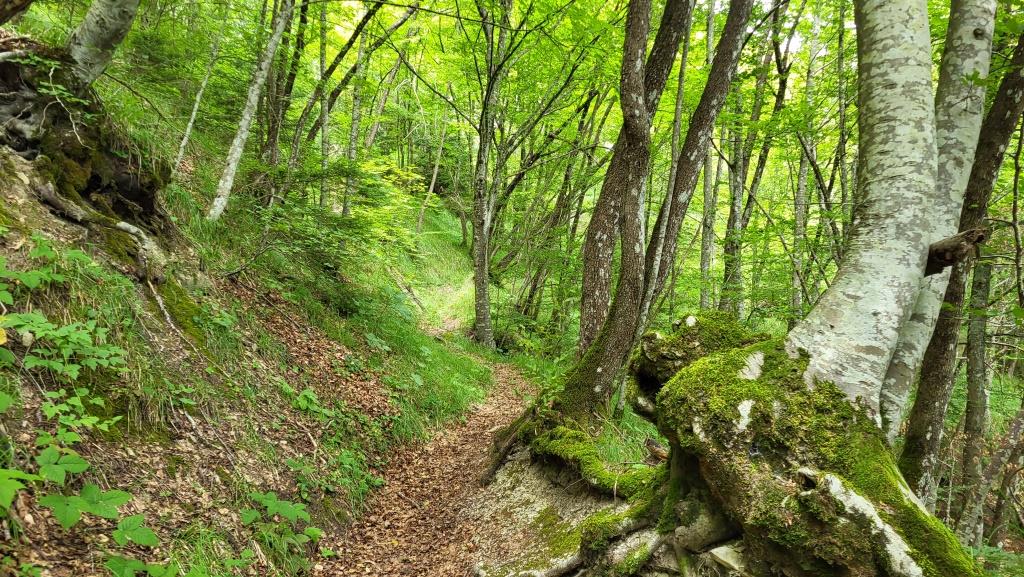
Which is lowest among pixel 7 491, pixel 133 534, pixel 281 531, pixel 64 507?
pixel 281 531

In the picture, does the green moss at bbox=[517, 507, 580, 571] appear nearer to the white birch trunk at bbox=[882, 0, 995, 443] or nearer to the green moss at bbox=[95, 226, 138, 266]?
the white birch trunk at bbox=[882, 0, 995, 443]

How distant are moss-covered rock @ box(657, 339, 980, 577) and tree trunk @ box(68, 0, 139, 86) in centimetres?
547

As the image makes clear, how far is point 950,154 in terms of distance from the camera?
8.84 ft

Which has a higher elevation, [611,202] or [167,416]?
[611,202]

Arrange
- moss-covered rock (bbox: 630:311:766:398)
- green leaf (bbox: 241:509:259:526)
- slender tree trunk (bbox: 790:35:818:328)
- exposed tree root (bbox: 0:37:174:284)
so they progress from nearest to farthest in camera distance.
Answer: moss-covered rock (bbox: 630:311:766:398), green leaf (bbox: 241:509:259:526), exposed tree root (bbox: 0:37:174:284), slender tree trunk (bbox: 790:35:818:328)

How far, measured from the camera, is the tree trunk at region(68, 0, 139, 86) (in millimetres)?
4074

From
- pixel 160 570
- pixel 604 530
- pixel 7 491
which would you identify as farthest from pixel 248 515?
A: pixel 604 530

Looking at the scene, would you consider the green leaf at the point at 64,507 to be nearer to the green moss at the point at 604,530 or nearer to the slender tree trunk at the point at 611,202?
the green moss at the point at 604,530

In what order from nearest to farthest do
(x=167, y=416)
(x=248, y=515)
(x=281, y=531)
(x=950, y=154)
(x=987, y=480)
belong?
(x=950, y=154) < (x=248, y=515) < (x=167, y=416) < (x=281, y=531) < (x=987, y=480)

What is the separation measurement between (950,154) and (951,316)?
128 cm

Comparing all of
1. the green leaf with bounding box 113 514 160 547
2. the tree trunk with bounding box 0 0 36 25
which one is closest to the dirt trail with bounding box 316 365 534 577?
the green leaf with bounding box 113 514 160 547

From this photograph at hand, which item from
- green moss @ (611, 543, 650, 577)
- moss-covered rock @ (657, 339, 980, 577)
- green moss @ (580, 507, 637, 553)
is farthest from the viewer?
green moss @ (580, 507, 637, 553)

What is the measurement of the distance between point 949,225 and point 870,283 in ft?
2.02

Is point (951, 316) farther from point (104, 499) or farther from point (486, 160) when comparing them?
point (486, 160)
